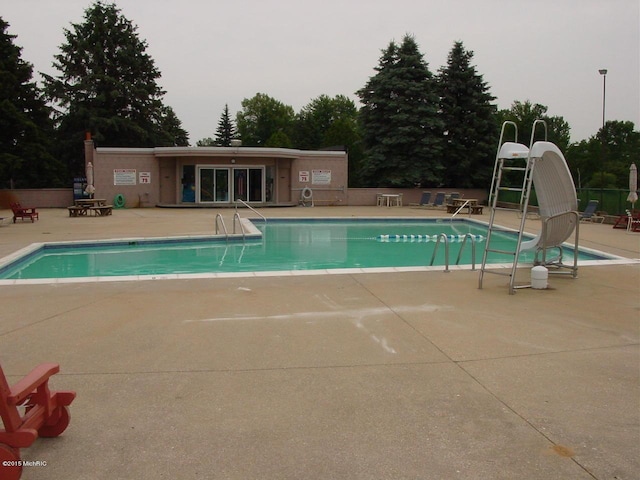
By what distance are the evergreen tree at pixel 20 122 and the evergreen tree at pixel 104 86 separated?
3.72 metres

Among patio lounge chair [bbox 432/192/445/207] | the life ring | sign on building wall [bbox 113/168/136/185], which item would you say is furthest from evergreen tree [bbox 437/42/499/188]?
the life ring

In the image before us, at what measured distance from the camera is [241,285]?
8.04 metres

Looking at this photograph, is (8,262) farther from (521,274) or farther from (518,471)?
(518,471)

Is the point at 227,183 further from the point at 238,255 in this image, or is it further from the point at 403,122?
the point at 238,255

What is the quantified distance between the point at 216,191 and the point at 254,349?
23982 mm

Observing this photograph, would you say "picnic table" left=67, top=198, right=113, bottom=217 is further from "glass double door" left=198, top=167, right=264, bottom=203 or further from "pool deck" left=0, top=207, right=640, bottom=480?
"pool deck" left=0, top=207, right=640, bottom=480

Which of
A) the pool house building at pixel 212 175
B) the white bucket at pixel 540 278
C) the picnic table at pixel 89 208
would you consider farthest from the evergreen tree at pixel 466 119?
the white bucket at pixel 540 278

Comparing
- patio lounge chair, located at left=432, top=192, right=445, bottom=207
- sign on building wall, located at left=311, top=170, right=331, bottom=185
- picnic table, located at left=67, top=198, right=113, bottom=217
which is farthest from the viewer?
patio lounge chair, located at left=432, top=192, right=445, bottom=207

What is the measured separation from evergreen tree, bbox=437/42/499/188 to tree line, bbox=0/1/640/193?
6 cm

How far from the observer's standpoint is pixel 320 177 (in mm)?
29438

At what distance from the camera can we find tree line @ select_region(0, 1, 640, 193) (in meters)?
32.4

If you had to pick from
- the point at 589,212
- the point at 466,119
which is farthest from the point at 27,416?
the point at 466,119

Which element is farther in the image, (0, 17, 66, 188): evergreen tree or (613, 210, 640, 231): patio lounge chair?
(0, 17, 66, 188): evergreen tree

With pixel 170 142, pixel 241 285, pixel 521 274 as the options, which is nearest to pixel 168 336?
pixel 241 285
